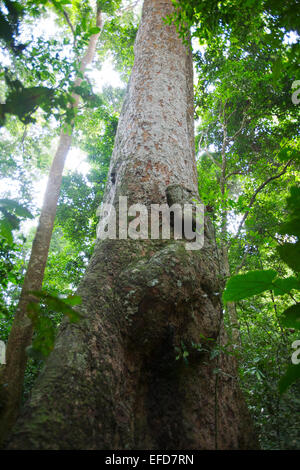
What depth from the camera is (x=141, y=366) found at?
5.98 feet

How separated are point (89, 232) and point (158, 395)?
6.33 m

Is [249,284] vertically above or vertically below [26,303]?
below

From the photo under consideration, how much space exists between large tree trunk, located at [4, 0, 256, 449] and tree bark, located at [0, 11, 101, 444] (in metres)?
0.41

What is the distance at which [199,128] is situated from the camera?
29.9 ft

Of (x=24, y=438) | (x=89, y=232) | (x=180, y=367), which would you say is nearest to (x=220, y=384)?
(x=180, y=367)

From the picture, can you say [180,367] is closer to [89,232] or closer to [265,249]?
[89,232]

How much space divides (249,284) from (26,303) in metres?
2.90

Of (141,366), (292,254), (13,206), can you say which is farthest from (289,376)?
(13,206)

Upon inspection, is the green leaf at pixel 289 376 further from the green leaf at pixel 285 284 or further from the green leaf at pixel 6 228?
the green leaf at pixel 6 228

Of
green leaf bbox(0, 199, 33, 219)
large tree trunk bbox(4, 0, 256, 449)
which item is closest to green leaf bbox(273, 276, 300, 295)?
large tree trunk bbox(4, 0, 256, 449)

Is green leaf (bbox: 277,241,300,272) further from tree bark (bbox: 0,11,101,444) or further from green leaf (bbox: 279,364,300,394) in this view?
tree bark (bbox: 0,11,101,444)

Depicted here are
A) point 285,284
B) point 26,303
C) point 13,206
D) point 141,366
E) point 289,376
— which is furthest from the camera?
point 26,303

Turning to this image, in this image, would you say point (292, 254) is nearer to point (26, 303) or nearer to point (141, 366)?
point (141, 366)

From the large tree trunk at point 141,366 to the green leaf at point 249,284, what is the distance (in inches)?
13.6
